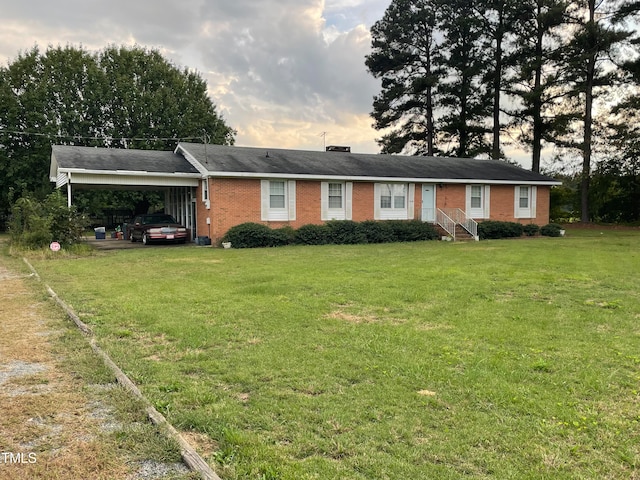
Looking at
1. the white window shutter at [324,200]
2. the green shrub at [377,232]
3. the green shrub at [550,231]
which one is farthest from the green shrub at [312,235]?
the green shrub at [550,231]

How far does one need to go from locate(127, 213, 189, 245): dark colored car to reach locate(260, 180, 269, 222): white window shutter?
3.56 meters

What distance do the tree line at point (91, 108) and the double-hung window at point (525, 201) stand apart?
62.4 feet

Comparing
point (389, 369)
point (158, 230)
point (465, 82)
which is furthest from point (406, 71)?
point (389, 369)

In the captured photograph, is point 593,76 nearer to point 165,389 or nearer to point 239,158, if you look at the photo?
point 239,158

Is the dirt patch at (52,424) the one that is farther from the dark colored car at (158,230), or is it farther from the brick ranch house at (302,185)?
the dark colored car at (158,230)

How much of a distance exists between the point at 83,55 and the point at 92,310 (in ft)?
113

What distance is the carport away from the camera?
17.9 meters

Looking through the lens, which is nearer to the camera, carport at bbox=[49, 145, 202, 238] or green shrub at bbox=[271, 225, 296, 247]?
carport at bbox=[49, 145, 202, 238]

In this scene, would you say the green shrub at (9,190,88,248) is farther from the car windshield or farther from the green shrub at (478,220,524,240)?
the green shrub at (478,220,524,240)

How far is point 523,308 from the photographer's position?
23.3 ft

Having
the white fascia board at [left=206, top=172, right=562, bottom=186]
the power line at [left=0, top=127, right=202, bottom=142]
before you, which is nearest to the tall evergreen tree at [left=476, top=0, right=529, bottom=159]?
the white fascia board at [left=206, top=172, right=562, bottom=186]

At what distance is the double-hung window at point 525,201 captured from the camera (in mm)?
25672

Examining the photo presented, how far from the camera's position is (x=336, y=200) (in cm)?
2150

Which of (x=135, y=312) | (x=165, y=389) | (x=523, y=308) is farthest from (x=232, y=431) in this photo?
(x=523, y=308)
